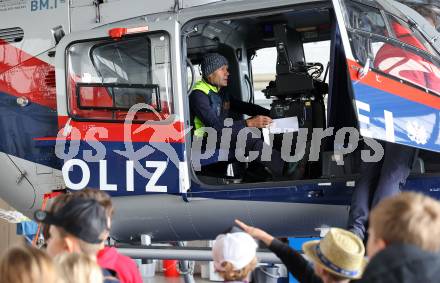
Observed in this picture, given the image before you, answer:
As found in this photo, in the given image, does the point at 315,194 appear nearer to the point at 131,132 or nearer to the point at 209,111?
the point at 209,111

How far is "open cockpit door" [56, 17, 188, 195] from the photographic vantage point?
18.2 feet

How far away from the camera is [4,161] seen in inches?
245

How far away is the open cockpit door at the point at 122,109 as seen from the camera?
5.56 meters

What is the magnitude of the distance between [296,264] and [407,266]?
102 centimetres

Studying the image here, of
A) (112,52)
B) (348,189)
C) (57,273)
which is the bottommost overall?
(348,189)

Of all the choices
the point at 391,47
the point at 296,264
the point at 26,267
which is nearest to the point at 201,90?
the point at 391,47

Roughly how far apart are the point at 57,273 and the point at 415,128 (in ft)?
9.88

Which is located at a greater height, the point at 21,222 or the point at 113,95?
the point at 113,95

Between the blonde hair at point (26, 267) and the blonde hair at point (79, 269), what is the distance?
184mm

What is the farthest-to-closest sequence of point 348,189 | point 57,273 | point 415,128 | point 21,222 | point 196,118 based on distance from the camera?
point 21,222 → point 196,118 → point 348,189 → point 415,128 → point 57,273

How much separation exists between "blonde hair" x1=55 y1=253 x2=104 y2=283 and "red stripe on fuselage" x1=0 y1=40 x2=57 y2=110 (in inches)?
147

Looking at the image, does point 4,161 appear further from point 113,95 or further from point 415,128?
point 415,128

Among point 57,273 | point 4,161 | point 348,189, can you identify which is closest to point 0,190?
point 4,161

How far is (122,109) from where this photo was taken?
5734mm
